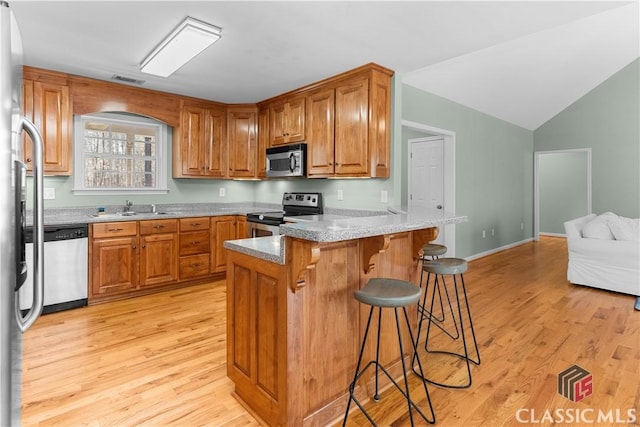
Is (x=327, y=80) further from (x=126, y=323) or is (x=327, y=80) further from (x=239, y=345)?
(x=126, y=323)

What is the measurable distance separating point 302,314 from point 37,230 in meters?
1.12

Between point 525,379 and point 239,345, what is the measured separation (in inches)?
72.7

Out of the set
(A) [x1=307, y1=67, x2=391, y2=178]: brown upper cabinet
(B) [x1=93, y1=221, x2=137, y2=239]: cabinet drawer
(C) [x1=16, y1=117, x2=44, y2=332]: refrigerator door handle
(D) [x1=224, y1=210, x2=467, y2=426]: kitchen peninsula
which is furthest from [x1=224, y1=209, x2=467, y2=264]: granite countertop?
(B) [x1=93, y1=221, x2=137, y2=239]: cabinet drawer

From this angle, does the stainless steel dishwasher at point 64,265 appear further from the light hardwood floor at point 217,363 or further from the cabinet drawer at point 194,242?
the cabinet drawer at point 194,242

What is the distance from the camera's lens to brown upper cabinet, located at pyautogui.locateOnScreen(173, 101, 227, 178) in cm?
455

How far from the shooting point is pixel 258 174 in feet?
16.5

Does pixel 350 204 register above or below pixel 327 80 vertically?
below

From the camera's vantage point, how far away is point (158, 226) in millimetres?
4055

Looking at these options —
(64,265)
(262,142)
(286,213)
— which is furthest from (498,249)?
(64,265)

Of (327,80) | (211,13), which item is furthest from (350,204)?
(211,13)

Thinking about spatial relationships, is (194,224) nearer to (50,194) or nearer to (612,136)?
(50,194)

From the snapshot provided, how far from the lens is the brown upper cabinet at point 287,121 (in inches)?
166

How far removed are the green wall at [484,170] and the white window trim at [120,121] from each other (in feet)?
10.6

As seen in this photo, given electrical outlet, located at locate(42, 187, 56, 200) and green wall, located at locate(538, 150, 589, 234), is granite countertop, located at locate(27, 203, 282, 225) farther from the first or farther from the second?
green wall, located at locate(538, 150, 589, 234)
